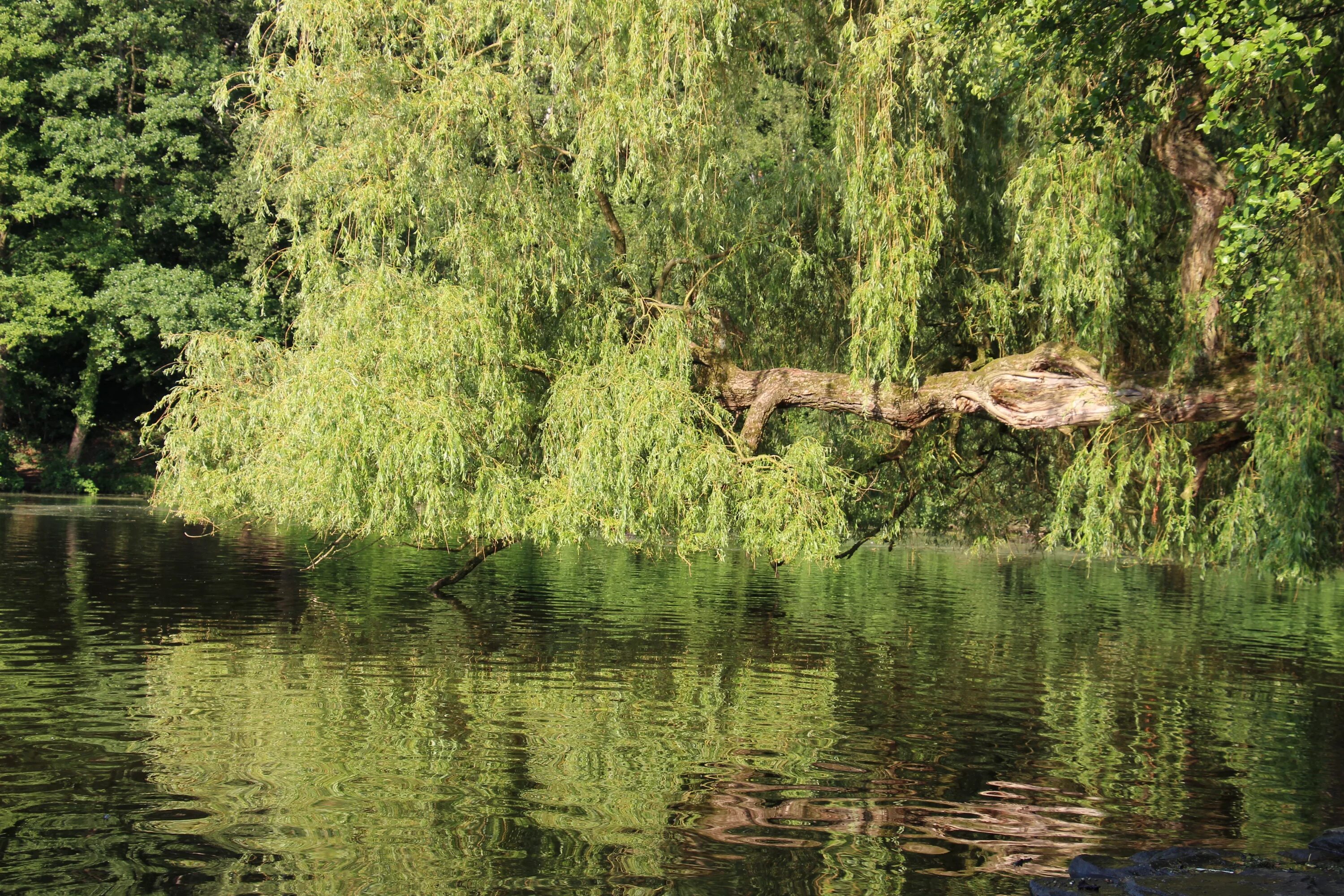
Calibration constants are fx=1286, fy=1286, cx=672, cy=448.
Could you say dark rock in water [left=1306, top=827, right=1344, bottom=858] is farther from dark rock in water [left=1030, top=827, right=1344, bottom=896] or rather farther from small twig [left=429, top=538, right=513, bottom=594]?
small twig [left=429, top=538, right=513, bottom=594]

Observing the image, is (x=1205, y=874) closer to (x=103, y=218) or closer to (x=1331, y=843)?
(x=1331, y=843)

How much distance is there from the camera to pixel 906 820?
34.7ft

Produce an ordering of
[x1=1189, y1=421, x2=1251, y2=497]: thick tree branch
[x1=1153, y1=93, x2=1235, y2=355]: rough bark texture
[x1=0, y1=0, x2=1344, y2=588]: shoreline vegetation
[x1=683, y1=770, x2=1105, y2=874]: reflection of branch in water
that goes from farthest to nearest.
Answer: [x1=1189, y1=421, x2=1251, y2=497]: thick tree branch < [x1=1153, y1=93, x2=1235, y2=355]: rough bark texture < [x1=0, y1=0, x2=1344, y2=588]: shoreline vegetation < [x1=683, y1=770, x2=1105, y2=874]: reflection of branch in water

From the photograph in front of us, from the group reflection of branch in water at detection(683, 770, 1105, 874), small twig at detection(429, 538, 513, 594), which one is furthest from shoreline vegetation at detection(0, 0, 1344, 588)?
reflection of branch in water at detection(683, 770, 1105, 874)

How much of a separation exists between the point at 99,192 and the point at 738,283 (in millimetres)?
36472

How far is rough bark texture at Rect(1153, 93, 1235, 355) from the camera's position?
606 inches

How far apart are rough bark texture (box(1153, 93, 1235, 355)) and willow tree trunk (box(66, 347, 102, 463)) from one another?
41.3m

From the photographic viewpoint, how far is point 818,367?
2042 cm

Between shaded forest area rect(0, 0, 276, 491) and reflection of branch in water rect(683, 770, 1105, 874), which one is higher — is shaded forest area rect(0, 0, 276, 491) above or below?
above

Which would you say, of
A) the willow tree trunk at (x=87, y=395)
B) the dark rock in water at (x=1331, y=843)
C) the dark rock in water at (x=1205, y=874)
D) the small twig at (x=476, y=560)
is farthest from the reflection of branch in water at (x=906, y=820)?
the willow tree trunk at (x=87, y=395)

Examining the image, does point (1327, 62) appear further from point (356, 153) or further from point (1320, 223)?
point (356, 153)

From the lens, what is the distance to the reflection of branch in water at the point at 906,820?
9672mm

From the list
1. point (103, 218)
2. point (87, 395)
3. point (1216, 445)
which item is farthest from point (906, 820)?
point (103, 218)

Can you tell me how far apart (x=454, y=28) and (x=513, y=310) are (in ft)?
13.3
